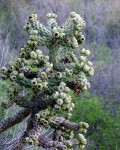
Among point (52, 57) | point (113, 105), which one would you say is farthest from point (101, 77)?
point (52, 57)

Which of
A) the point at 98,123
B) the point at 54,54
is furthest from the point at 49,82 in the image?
the point at 98,123

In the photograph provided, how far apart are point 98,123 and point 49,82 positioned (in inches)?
611

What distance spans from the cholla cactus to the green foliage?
14099mm

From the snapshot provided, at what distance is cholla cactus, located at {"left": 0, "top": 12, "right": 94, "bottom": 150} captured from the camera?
3.29 m

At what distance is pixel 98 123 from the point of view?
61.1ft

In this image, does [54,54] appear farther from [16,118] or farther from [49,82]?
[16,118]

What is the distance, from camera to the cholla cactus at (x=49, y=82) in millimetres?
3294

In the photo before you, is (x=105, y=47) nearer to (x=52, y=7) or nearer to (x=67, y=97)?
(x=52, y=7)

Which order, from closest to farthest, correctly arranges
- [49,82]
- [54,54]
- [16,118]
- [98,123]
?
[49,82]
[16,118]
[54,54]
[98,123]

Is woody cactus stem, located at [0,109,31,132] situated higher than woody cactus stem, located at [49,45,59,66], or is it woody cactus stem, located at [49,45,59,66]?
Result: woody cactus stem, located at [49,45,59,66]

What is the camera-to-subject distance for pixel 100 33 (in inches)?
1272

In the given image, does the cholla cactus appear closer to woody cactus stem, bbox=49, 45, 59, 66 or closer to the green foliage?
woody cactus stem, bbox=49, 45, 59, 66

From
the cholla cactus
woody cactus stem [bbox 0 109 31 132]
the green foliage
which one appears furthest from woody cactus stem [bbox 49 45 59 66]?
the green foliage

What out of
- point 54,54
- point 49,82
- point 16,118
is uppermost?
point 54,54
